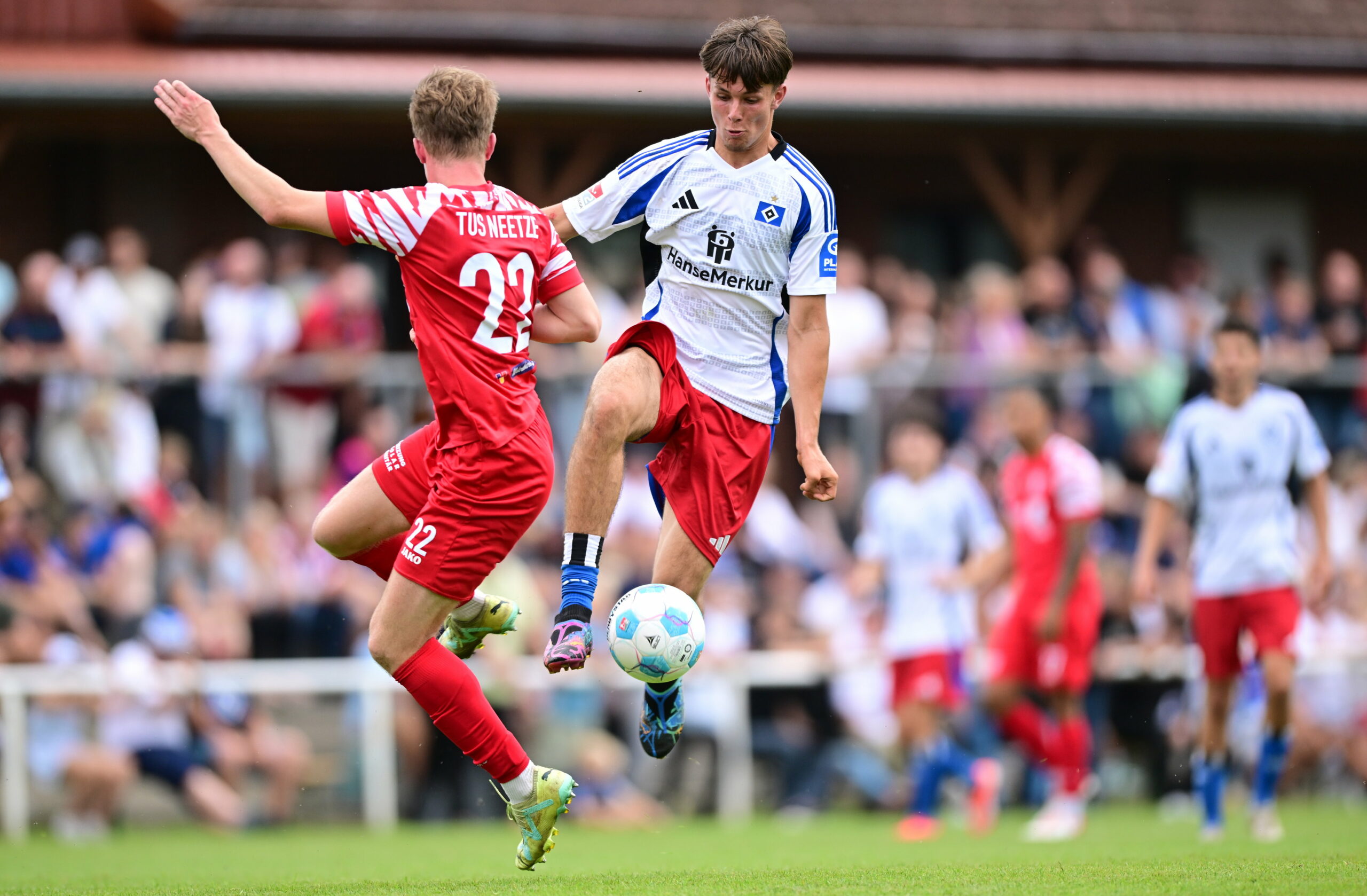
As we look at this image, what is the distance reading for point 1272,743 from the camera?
10.5 m

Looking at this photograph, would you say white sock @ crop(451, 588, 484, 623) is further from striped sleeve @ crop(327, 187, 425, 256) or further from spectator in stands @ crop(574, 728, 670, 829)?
spectator in stands @ crop(574, 728, 670, 829)

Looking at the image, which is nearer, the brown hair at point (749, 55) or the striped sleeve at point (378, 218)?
the striped sleeve at point (378, 218)

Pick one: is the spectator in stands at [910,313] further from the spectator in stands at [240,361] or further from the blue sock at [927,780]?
the spectator in stands at [240,361]

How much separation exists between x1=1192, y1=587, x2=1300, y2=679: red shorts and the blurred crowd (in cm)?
276

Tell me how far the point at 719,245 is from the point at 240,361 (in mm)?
7397

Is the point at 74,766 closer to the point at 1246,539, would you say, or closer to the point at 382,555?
the point at 382,555

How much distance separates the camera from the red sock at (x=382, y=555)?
7.20 metres

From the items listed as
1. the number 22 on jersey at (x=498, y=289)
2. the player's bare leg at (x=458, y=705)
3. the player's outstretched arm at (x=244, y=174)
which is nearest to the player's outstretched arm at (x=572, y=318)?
the number 22 on jersey at (x=498, y=289)

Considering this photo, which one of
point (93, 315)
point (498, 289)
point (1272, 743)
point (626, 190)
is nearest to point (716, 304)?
point (626, 190)

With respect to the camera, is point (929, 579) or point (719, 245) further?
point (929, 579)

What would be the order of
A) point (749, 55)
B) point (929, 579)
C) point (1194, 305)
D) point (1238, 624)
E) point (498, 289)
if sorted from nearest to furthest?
point (498, 289)
point (749, 55)
point (1238, 624)
point (929, 579)
point (1194, 305)

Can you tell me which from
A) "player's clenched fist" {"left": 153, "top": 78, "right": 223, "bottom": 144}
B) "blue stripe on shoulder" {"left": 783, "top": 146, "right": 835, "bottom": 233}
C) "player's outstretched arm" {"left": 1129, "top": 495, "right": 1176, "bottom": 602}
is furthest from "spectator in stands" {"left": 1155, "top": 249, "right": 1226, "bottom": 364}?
"player's clenched fist" {"left": 153, "top": 78, "right": 223, "bottom": 144}

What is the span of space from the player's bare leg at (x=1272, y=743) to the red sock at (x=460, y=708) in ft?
16.9

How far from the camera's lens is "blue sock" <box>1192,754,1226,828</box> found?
10297 mm
